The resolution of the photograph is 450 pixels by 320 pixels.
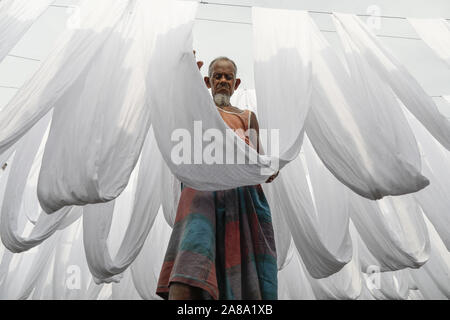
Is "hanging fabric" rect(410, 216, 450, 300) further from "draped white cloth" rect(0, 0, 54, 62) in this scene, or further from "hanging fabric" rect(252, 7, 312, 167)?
"draped white cloth" rect(0, 0, 54, 62)

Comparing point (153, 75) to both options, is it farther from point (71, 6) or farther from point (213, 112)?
point (71, 6)

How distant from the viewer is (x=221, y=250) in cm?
143

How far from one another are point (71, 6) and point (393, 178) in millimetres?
1471

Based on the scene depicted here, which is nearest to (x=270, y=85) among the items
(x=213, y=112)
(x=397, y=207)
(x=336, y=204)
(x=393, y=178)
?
(x=213, y=112)

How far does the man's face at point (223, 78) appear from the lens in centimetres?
175

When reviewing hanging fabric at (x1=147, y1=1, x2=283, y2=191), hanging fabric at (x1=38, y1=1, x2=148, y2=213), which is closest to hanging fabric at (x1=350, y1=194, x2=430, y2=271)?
hanging fabric at (x1=147, y1=1, x2=283, y2=191)

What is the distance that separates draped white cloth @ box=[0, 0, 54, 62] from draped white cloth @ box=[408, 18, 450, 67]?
1813 millimetres

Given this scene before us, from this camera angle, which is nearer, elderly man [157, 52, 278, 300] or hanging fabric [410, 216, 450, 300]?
elderly man [157, 52, 278, 300]

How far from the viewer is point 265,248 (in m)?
1.48

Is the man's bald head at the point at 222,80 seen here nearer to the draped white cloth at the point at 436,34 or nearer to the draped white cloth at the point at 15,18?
the draped white cloth at the point at 15,18

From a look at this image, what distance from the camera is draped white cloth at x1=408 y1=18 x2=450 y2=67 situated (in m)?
2.01

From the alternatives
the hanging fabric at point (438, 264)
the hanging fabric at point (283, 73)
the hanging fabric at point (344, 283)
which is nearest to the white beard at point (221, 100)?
the hanging fabric at point (283, 73)

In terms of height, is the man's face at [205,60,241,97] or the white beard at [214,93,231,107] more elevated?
the man's face at [205,60,241,97]
